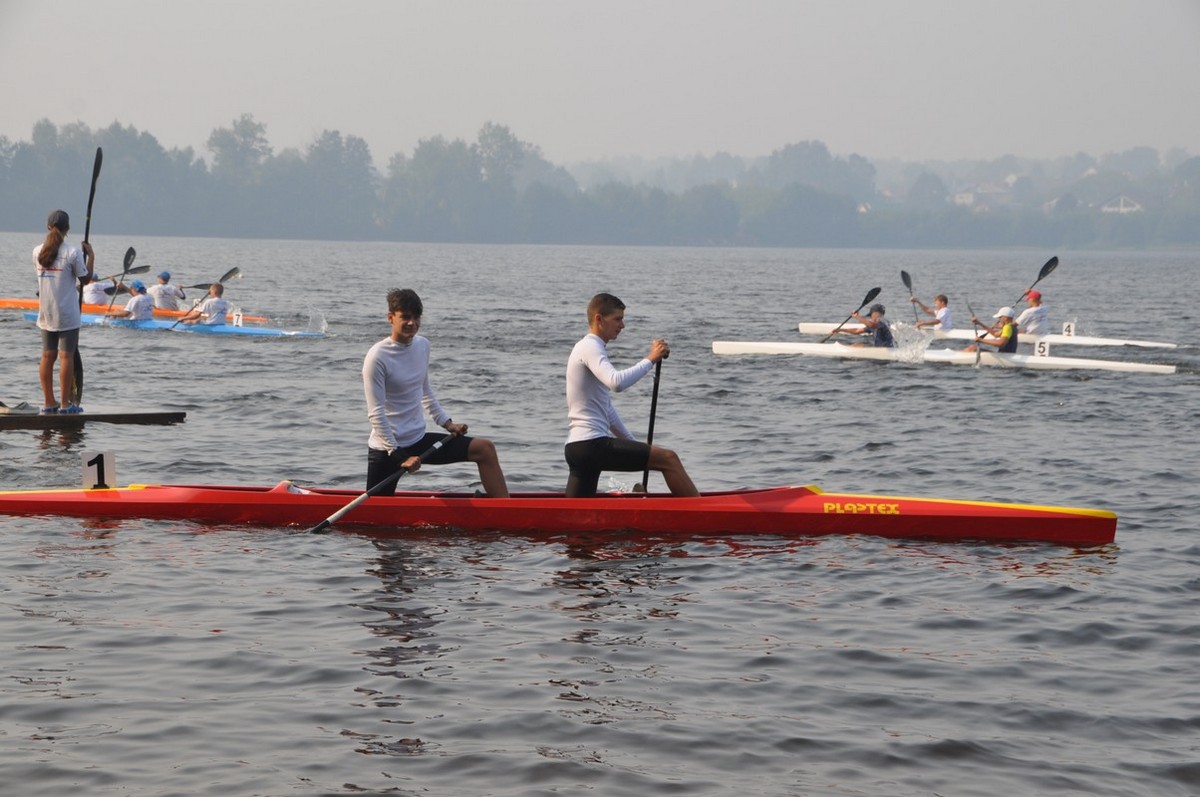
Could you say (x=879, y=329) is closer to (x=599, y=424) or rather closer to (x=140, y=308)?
(x=140, y=308)

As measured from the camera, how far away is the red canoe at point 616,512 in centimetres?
1120

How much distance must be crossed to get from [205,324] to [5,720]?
23.4 metres

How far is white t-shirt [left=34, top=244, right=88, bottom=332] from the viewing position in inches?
584

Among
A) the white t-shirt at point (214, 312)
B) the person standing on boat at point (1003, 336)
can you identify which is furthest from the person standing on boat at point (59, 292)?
the person standing on boat at point (1003, 336)

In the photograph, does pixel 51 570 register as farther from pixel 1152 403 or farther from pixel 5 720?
pixel 1152 403

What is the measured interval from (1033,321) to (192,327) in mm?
16830

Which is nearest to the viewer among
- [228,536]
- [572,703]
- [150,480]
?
[572,703]

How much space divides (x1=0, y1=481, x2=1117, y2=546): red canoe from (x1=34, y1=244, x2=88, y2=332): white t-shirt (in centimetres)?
391

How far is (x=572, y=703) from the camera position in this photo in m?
7.57

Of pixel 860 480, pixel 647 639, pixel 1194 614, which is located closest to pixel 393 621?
pixel 647 639

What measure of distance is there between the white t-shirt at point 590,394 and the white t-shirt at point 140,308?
68.9ft

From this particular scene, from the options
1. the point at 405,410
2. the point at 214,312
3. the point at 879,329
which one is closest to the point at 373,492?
the point at 405,410

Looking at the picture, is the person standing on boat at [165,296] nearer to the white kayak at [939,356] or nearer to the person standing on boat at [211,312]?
the person standing on boat at [211,312]

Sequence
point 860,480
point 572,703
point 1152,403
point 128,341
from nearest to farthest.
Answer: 1. point 572,703
2. point 860,480
3. point 1152,403
4. point 128,341
